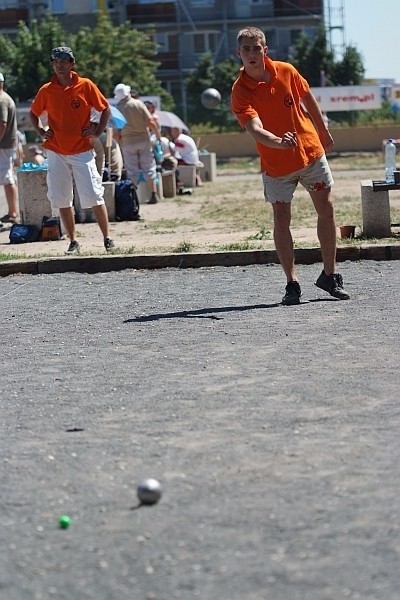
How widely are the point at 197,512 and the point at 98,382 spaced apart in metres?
2.31

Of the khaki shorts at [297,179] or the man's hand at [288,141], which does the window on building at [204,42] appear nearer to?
the khaki shorts at [297,179]

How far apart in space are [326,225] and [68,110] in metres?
3.54

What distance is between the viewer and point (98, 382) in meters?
6.39

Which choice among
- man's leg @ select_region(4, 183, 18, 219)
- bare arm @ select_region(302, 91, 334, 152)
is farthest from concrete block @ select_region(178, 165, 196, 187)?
bare arm @ select_region(302, 91, 334, 152)

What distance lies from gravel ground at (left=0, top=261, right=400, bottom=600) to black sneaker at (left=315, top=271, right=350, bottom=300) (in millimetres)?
110

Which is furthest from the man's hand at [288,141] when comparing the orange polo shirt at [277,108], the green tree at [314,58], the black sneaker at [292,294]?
the green tree at [314,58]

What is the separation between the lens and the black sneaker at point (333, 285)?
28.6 ft

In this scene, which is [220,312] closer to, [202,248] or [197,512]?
[202,248]

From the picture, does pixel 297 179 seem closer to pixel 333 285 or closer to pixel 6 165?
pixel 333 285

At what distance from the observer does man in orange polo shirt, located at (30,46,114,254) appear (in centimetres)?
1156

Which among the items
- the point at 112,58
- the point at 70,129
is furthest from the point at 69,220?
the point at 112,58

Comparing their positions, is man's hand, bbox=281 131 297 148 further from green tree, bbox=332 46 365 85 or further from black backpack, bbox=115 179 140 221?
green tree, bbox=332 46 365 85

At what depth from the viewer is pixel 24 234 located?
44.9 ft

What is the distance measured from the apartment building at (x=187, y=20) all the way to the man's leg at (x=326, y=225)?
199 ft
